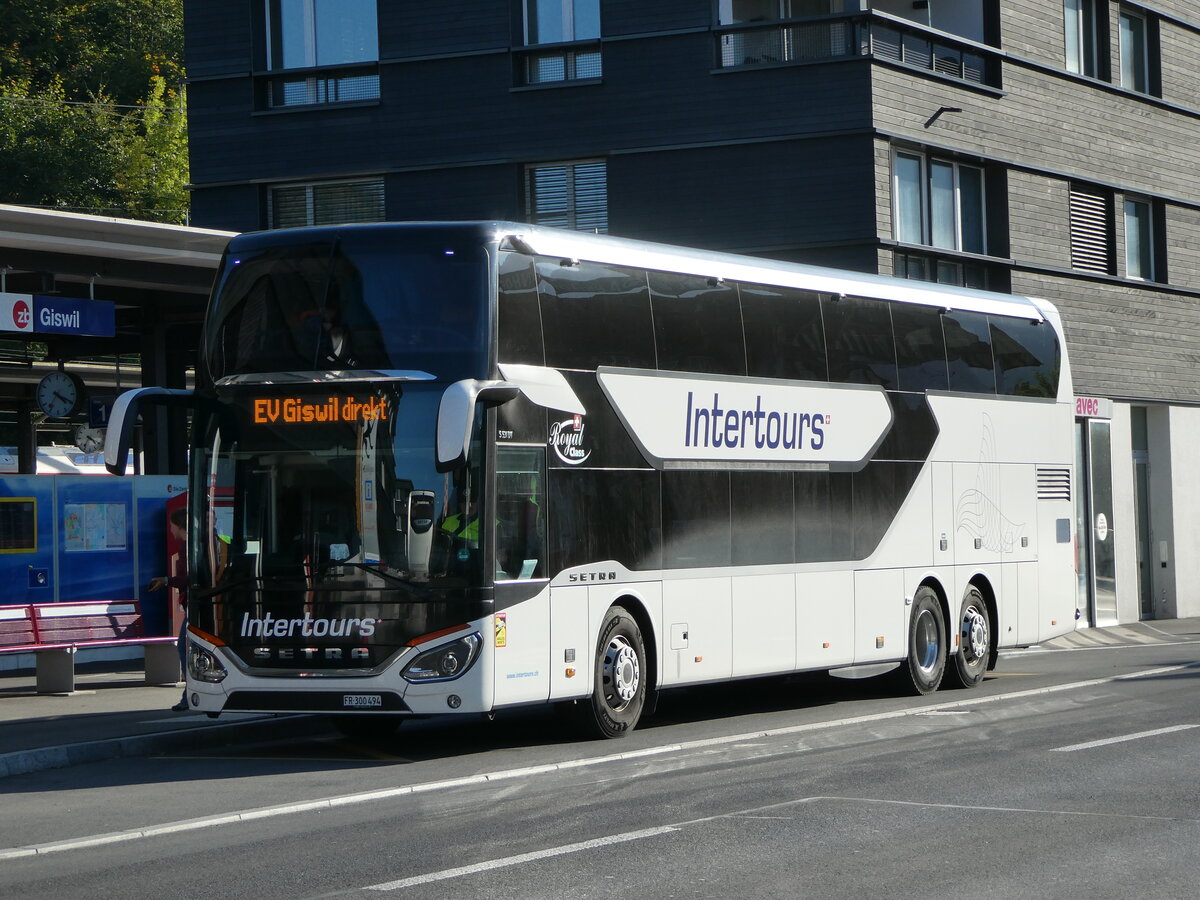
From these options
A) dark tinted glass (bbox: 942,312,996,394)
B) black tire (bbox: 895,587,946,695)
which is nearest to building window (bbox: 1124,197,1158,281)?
dark tinted glass (bbox: 942,312,996,394)

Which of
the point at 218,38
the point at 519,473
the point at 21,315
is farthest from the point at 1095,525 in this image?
the point at 519,473

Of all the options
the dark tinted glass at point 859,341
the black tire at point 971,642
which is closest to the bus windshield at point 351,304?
the dark tinted glass at point 859,341

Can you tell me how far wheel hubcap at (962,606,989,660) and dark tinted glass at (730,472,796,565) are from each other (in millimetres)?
3376

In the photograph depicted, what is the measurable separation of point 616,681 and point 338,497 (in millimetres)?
2683

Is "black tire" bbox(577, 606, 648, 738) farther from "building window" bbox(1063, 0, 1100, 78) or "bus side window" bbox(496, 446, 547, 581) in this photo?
"building window" bbox(1063, 0, 1100, 78)

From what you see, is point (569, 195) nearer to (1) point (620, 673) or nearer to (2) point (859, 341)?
(2) point (859, 341)

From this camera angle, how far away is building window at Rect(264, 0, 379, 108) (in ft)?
Answer: 92.6

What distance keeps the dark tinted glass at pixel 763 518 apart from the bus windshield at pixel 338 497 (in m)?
3.32

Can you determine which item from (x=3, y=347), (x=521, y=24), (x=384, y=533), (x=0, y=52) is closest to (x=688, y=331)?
(x=384, y=533)

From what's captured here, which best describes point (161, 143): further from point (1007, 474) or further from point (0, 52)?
point (1007, 474)

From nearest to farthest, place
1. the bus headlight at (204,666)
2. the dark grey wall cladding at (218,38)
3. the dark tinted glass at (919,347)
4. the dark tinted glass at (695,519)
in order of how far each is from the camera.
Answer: the bus headlight at (204,666) → the dark tinted glass at (695,519) → the dark tinted glass at (919,347) → the dark grey wall cladding at (218,38)

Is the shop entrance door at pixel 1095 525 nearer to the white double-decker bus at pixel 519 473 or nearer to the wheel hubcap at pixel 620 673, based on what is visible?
the white double-decker bus at pixel 519 473

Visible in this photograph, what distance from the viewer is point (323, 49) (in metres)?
28.5

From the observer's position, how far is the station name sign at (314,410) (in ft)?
41.0
